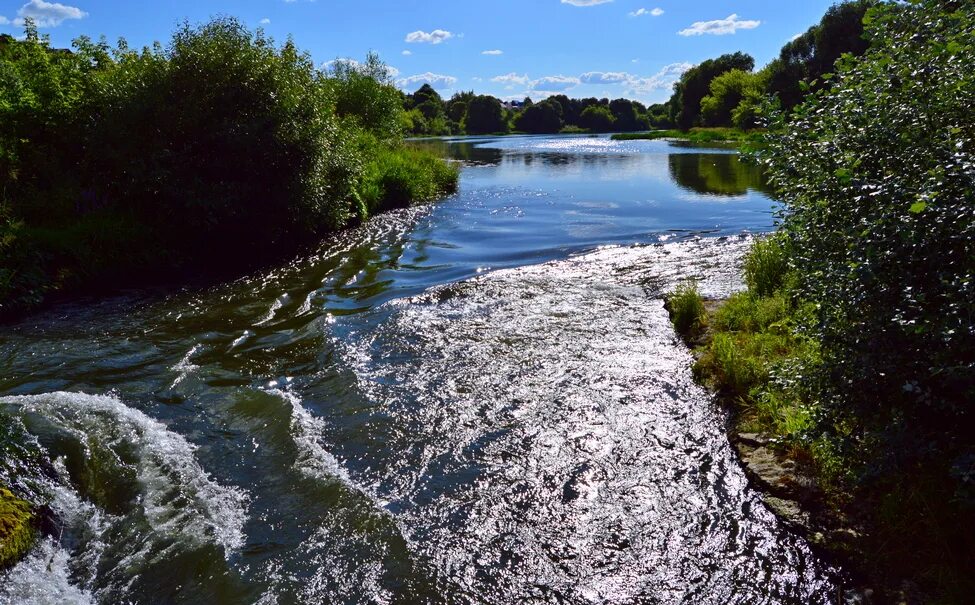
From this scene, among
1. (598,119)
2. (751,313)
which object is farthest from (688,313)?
(598,119)

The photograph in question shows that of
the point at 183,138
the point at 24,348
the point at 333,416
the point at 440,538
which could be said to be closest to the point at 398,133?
the point at 183,138

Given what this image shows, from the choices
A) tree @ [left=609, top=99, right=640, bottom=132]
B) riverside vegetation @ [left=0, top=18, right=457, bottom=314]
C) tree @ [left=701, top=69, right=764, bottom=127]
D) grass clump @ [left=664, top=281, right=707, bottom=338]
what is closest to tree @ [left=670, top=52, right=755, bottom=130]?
tree @ [left=701, top=69, right=764, bottom=127]

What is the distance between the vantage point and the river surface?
198 inches

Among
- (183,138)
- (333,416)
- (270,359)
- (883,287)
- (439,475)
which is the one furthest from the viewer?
(183,138)

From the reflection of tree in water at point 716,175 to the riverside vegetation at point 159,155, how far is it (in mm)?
17559

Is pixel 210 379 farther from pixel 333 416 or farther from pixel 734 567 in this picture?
pixel 734 567

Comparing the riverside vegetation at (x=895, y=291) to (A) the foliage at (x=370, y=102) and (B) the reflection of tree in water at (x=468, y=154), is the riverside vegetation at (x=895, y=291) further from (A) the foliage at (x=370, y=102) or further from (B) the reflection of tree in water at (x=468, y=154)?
(B) the reflection of tree in water at (x=468, y=154)

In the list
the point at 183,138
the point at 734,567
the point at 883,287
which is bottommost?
the point at 734,567

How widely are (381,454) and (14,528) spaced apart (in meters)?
3.32

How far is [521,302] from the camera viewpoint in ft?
41.1

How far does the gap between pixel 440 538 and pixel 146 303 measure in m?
9.98

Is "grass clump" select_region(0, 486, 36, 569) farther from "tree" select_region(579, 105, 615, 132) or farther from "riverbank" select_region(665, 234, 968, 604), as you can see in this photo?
"tree" select_region(579, 105, 615, 132)

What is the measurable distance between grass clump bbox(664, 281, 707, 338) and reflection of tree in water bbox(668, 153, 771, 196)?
51.2 feet

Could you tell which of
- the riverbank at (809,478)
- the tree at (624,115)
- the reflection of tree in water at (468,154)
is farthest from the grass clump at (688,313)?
the tree at (624,115)
